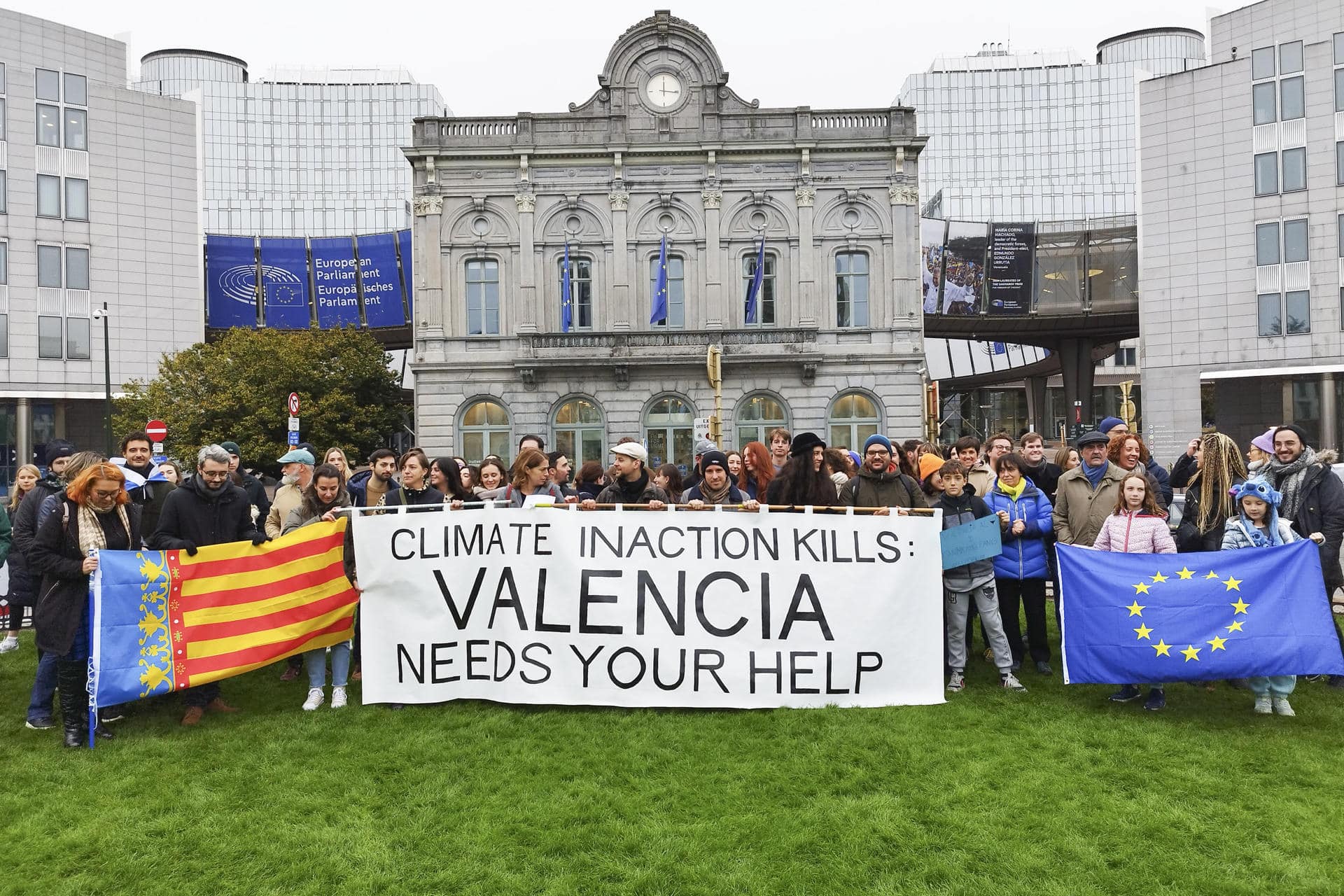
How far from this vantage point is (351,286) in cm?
4734

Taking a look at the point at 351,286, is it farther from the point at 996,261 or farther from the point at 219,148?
the point at 219,148

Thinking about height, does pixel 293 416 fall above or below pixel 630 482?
above

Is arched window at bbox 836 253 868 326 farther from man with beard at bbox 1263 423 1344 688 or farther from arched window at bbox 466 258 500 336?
man with beard at bbox 1263 423 1344 688

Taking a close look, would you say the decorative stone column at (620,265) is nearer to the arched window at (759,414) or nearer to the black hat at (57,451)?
the arched window at (759,414)

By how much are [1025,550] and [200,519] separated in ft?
24.3

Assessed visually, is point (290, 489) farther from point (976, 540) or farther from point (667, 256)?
point (667, 256)

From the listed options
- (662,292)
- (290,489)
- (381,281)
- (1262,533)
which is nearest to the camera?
(1262,533)

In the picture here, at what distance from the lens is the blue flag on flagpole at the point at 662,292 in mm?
30219

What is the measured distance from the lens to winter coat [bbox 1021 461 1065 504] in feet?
29.7

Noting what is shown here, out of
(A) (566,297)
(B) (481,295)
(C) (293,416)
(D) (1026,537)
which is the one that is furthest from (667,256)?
(D) (1026,537)

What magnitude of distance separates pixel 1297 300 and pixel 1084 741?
133 feet

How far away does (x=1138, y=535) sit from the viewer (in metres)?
7.18

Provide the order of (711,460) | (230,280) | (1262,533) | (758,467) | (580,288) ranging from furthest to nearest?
(230,280) → (580,288) → (758,467) → (711,460) → (1262,533)

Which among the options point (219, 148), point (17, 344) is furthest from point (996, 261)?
point (219, 148)
